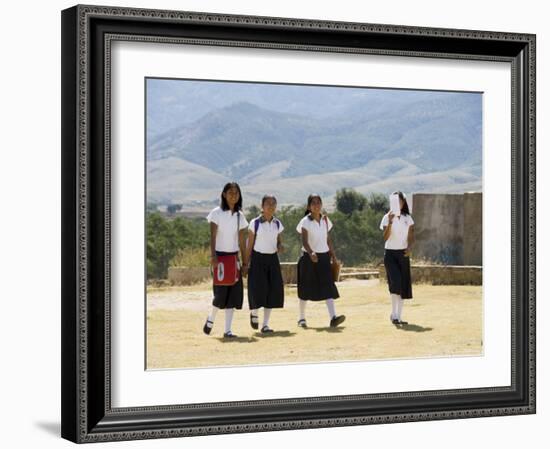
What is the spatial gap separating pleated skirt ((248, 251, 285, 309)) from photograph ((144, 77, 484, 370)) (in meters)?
0.01

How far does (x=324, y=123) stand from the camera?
30.9ft

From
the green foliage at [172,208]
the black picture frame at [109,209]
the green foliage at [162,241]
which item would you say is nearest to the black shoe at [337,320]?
the black picture frame at [109,209]

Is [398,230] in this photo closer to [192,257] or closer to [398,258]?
[398,258]

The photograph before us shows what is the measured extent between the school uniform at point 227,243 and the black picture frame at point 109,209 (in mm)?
735

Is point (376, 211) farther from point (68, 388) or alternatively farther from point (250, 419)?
point (68, 388)

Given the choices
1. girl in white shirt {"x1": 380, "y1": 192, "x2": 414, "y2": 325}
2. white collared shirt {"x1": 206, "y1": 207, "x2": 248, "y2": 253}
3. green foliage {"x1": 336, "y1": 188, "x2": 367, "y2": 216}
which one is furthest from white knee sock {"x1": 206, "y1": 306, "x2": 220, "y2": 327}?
girl in white shirt {"x1": 380, "y1": 192, "x2": 414, "y2": 325}

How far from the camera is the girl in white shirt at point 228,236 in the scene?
8992 mm

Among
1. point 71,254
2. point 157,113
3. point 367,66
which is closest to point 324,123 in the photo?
point 367,66

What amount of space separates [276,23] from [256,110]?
654mm

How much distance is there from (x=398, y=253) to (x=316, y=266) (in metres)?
0.65

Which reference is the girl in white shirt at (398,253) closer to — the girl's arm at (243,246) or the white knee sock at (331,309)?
the white knee sock at (331,309)

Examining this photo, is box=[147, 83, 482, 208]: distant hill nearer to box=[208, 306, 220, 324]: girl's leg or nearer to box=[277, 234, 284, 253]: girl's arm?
box=[277, 234, 284, 253]: girl's arm

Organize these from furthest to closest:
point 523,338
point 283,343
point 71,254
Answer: point 523,338 → point 283,343 → point 71,254

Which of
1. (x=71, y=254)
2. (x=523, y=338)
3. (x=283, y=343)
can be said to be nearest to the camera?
(x=71, y=254)
